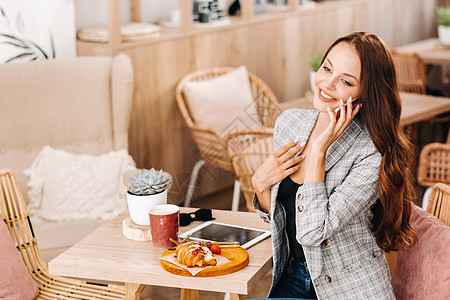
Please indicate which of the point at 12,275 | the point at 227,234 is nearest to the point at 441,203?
the point at 227,234

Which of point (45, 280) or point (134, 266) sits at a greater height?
point (134, 266)

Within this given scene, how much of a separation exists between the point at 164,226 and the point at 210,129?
64.6 inches

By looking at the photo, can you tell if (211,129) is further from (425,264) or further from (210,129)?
(425,264)

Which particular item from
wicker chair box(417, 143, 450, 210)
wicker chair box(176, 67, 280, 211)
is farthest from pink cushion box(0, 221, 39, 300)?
wicker chair box(417, 143, 450, 210)

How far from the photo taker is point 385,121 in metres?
1.65

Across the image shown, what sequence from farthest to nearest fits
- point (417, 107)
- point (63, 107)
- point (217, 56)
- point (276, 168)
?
point (217, 56) < point (417, 107) < point (63, 107) < point (276, 168)

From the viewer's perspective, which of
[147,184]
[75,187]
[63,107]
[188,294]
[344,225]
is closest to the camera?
[344,225]

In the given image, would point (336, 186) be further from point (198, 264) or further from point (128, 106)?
point (128, 106)

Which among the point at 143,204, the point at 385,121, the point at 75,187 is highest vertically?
the point at 385,121

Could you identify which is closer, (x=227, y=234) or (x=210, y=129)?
(x=227, y=234)

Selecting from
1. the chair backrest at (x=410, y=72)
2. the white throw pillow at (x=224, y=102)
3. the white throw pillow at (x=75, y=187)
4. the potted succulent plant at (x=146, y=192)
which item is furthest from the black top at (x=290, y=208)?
the chair backrest at (x=410, y=72)

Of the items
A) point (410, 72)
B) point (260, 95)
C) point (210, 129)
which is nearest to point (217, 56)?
point (260, 95)

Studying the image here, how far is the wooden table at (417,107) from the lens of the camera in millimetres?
3479

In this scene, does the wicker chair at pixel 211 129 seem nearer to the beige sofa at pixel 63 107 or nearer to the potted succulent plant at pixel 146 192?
the beige sofa at pixel 63 107
